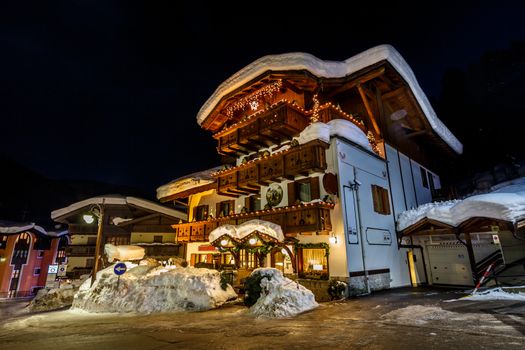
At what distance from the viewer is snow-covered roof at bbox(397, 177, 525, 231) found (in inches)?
526

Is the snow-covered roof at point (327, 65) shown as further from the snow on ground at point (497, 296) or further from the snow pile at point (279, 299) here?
the snow on ground at point (497, 296)

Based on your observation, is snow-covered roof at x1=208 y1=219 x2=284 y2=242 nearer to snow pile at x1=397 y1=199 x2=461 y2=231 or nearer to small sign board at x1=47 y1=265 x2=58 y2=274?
snow pile at x1=397 y1=199 x2=461 y2=231

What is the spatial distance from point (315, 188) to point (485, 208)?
876 centimetres

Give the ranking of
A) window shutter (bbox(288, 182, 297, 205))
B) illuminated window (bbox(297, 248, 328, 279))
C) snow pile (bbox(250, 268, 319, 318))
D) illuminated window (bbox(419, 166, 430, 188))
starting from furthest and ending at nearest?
illuminated window (bbox(419, 166, 430, 188)) → window shutter (bbox(288, 182, 297, 205)) → illuminated window (bbox(297, 248, 328, 279)) → snow pile (bbox(250, 268, 319, 318))

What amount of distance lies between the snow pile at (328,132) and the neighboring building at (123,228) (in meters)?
Answer: 19.4

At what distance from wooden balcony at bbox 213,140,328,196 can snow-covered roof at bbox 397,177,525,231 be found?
777 cm

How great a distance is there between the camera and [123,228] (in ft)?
105

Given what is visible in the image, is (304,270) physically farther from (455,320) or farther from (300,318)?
(455,320)

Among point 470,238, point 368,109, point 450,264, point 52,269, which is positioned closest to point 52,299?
point 368,109

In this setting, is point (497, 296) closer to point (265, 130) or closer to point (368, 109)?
point (368, 109)

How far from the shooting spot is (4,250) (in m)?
38.6

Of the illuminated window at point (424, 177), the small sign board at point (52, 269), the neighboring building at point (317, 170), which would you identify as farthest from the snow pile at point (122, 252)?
the small sign board at point (52, 269)

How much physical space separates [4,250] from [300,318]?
47.5 metres

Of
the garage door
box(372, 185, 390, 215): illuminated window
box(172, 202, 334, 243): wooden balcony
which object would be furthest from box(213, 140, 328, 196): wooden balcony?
the garage door
